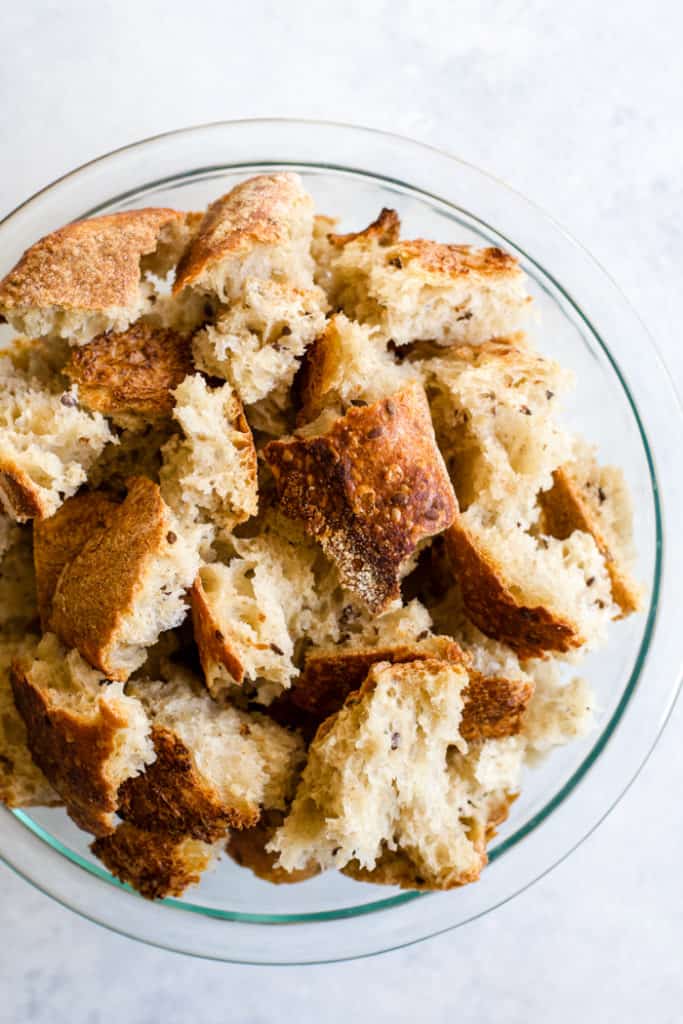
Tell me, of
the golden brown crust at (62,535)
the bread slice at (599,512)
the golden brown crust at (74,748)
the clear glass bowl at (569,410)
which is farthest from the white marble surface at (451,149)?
the golden brown crust at (62,535)

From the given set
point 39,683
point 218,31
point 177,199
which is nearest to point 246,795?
point 39,683

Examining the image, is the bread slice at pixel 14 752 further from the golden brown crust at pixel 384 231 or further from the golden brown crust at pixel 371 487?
the golden brown crust at pixel 384 231

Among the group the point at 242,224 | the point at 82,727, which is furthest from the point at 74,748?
the point at 242,224

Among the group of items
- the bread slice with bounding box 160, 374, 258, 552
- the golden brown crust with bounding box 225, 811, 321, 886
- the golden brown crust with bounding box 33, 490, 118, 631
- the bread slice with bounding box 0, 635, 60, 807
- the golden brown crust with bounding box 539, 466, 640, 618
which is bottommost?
the bread slice with bounding box 0, 635, 60, 807

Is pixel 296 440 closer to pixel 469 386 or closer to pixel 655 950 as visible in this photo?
pixel 469 386

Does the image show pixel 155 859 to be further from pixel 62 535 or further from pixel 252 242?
pixel 252 242

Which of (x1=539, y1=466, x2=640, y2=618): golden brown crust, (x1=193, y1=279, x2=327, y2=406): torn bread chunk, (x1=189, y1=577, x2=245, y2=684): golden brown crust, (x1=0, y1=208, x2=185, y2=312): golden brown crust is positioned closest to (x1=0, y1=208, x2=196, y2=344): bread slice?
(x1=0, y1=208, x2=185, y2=312): golden brown crust

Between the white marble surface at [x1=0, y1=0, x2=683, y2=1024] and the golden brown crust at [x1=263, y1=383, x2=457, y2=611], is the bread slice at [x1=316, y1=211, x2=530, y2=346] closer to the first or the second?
the golden brown crust at [x1=263, y1=383, x2=457, y2=611]
